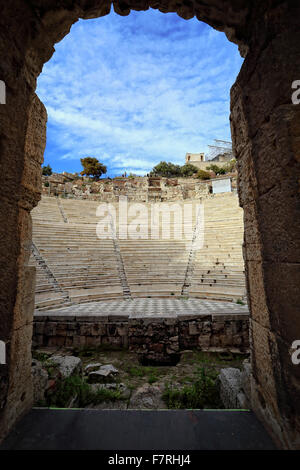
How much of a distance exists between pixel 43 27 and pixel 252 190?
7.64 ft

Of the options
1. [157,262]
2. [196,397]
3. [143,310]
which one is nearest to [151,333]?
[143,310]

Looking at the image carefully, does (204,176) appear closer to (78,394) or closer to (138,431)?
(78,394)

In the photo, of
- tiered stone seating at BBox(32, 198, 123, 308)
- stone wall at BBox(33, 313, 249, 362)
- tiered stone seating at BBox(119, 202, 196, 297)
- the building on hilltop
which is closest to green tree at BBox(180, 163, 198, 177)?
the building on hilltop

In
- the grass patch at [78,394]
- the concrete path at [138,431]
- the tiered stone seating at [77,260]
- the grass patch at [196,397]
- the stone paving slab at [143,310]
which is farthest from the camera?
the tiered stone seating at [77,260]

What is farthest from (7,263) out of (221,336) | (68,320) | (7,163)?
(221,336)

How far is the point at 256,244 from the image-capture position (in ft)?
5.64

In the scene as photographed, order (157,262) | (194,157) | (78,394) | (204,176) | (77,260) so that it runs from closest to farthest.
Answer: (78,394) → (77,260) → (157,262) → (204,176) → (194,157)

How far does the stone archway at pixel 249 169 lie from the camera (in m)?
1.37

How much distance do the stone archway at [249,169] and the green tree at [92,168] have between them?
124ft

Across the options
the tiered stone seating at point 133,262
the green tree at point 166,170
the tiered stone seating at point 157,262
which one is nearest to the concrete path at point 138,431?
the tiered stone seating at point 133,262

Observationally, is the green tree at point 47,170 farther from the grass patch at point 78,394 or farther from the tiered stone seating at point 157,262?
the grass patch at point 78,394

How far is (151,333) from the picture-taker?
5.14 m

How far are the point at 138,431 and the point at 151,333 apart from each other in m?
3.83
